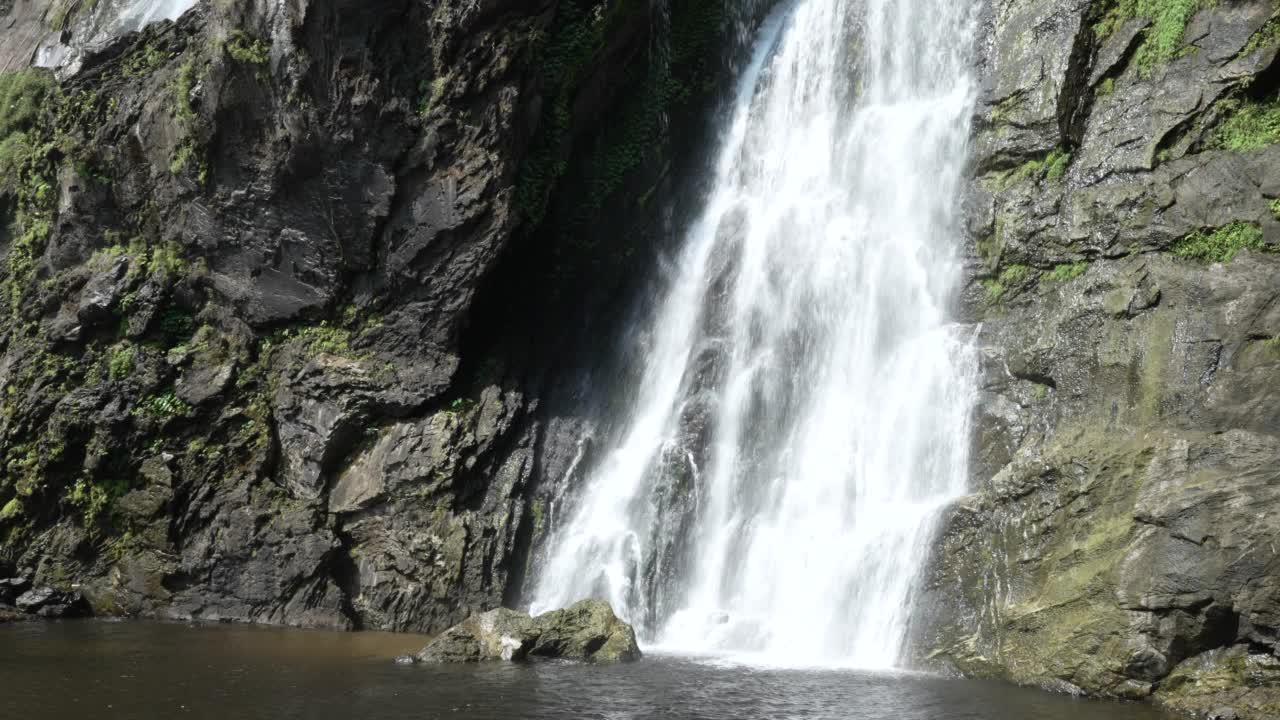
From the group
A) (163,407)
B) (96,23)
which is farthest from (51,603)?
(96,23)

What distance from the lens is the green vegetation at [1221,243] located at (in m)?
12.2

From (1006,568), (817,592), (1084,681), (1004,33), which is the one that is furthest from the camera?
(1004,33)

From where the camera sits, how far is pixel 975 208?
15938 mm

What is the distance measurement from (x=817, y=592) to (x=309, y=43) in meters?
13.2

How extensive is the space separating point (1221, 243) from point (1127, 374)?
1.95 meters

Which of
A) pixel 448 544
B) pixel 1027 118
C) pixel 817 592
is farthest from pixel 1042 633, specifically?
pixel 448 544

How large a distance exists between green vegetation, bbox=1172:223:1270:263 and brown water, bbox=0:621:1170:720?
5.61 metres

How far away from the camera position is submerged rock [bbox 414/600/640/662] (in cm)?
1345

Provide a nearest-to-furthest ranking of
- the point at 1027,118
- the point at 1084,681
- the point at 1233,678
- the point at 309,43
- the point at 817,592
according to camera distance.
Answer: the point at 1233,678, the point at 1084,681, the point at 817,592, the point at 1027,118, the point at 309,43

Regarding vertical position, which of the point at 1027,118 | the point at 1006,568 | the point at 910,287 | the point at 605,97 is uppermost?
the point at 605,97

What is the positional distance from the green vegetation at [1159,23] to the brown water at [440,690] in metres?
8.82

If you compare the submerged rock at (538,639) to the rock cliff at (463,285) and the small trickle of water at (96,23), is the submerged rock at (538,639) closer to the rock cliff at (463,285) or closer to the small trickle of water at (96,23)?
the rock cliff at (463,285)

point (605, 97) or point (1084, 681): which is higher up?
point (605, 97)

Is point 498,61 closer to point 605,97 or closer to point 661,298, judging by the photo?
point 605,97
